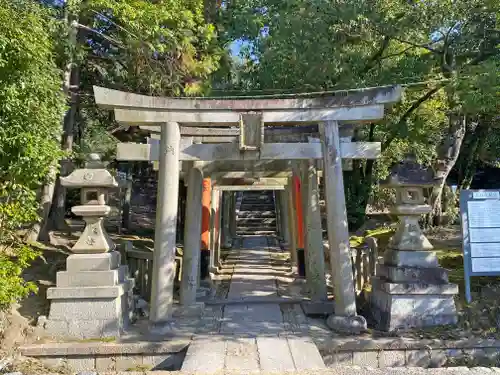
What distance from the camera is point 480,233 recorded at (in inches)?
277

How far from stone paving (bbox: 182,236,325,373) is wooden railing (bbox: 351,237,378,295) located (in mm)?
1744

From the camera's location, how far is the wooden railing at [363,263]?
360 inches

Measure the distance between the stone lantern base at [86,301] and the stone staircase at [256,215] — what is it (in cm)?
1721

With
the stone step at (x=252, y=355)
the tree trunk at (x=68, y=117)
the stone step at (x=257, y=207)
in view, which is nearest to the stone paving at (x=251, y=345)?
the stone step at (x=252, y=355)

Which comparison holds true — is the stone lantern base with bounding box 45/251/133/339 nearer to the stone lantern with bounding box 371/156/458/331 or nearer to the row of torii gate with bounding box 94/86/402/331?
the row of torii gate with bounding box 94/86/402/331

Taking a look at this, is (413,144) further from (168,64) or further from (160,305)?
(160,305)

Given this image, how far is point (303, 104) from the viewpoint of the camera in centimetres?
714

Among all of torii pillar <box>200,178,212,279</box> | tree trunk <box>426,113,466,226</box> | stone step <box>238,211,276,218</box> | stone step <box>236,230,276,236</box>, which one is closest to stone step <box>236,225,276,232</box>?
stone step <box>236,230,276,236</box>

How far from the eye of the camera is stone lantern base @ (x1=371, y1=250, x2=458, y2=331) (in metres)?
6.64

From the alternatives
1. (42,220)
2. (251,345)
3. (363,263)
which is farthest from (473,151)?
(42,220)

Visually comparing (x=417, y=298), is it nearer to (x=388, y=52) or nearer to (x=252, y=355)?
(x=252, y=355)

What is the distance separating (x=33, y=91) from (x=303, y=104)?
4.22 metres

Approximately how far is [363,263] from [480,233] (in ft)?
9.19

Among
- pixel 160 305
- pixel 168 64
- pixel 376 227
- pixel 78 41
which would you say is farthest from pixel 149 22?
pixel 376 227
